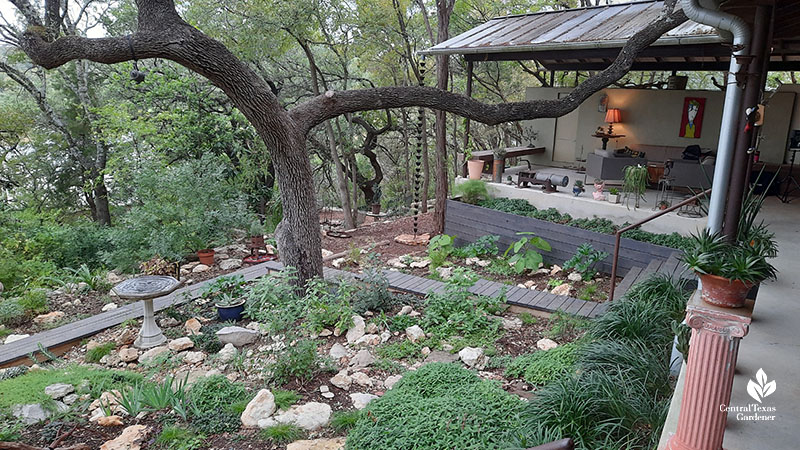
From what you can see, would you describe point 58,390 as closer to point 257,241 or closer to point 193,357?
point 193,357

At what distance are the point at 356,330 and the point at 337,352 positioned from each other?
17.6 inches

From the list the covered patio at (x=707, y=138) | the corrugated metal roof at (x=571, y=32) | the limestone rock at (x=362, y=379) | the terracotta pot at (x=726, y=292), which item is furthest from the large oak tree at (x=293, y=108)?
the terracotta pot at (x=726, y=292)

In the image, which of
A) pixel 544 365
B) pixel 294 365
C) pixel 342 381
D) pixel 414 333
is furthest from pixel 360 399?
pixel 544 365

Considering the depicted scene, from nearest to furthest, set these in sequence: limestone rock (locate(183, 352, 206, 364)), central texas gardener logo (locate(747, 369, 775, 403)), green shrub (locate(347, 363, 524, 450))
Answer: central texas gardener logo (locate(747, 369, 775, 403)) < green shrub (locate(347, 363, 524, 450)) < limestone rock (locate(183, 352, 206, 364))

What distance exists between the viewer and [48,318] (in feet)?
20.9

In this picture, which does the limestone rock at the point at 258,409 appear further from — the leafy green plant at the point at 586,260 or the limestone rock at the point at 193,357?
the leafy green plant at the point at 586,260

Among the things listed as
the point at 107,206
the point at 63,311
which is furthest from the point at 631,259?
the point at 107,206

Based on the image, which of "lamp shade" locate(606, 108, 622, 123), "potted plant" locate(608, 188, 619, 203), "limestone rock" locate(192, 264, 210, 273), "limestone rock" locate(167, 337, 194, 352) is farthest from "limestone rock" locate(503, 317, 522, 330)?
"lamp shade" locate(606, 108, 622, 123)

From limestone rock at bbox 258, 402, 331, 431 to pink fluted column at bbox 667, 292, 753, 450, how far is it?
249 cm

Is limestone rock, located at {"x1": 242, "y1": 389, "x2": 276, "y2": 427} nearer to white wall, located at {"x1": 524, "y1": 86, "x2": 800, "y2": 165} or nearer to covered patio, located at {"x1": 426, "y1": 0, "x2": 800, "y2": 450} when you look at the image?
covered patio, located at {"x1": 426, "y1": 0, "x2": 800, "y2": 450}

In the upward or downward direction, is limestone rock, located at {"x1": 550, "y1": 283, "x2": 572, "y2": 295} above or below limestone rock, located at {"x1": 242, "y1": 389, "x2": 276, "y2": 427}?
below

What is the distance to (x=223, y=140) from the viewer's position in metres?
11.2

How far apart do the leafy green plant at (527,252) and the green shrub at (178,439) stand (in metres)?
5.16

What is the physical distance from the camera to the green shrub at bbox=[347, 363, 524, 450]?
3.41m
